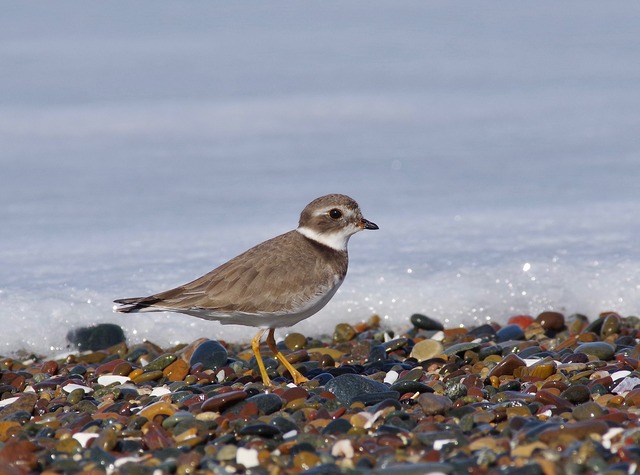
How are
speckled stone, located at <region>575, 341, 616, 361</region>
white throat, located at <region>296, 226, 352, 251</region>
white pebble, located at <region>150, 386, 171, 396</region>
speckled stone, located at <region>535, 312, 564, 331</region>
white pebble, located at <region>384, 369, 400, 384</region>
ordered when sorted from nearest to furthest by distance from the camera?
1. white pebble, located at <region>150, 386, 171, 396</region>
2. white pebble, located at <region>384, 369, 400, 384</region>
3. speckled stone, located at <region>575, 341, 616, 361</region>
4. white throat, located at <region>296, 226, 352, 251</region>
5. speckled stone, located at <region>535, 312, 564, 331</region>

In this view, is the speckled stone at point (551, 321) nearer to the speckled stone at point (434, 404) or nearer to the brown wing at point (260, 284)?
the brown wing at point (260, 284)

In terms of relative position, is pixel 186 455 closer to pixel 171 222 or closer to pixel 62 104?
pixel 171 222

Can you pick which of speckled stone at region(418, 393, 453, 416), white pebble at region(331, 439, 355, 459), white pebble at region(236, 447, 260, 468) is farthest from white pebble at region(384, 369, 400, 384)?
white pebble at region(236, 447, 260, 468)

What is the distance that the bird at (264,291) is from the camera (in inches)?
247

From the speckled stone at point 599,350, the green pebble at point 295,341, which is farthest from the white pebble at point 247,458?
the green pebble at point 295,341

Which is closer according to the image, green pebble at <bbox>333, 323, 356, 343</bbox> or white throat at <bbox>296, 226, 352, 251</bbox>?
white throat at <bbox>296, 226, 352, 251</bbox>

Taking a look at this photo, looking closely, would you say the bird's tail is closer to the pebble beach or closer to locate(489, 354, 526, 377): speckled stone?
the pebble beach

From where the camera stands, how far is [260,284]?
6332mm

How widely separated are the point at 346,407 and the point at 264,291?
45.9 inches

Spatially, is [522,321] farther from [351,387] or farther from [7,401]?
[7,401]

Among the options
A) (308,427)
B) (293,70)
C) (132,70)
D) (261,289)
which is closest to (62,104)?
(132,70)

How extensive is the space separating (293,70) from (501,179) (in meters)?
7.11

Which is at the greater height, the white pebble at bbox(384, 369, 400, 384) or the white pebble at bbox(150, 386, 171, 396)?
the white pebble at bbox(150, 386, 171, 396)

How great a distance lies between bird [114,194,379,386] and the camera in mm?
6281
